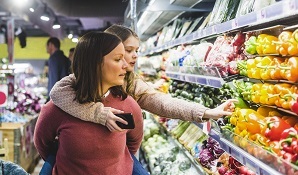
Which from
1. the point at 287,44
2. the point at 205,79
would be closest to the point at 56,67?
the point at 205,79

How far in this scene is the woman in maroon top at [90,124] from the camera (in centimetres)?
224

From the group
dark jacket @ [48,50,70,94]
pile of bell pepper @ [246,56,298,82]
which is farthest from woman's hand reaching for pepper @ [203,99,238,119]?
dark jacket @ [48,50,70,94]

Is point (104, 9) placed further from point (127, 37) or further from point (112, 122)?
point (112, 122)

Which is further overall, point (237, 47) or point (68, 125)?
point (237, 47)

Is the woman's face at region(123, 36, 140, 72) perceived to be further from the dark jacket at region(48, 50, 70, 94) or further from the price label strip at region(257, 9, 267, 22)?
the dark jacket at region(48, 50, 70, 94)

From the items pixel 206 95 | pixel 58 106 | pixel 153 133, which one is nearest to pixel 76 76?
pixel 58 106

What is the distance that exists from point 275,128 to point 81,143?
901 mm

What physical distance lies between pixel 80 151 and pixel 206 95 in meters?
1.82

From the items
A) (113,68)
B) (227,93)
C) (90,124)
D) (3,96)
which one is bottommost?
(3,96)

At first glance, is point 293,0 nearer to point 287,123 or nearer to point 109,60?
point 287,123

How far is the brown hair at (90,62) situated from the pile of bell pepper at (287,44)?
0.78 meters

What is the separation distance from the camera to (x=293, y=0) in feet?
5.28

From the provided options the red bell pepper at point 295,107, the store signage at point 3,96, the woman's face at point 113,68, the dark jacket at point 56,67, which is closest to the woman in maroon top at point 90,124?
the woman's face at point 113,68

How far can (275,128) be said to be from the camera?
1.97m
